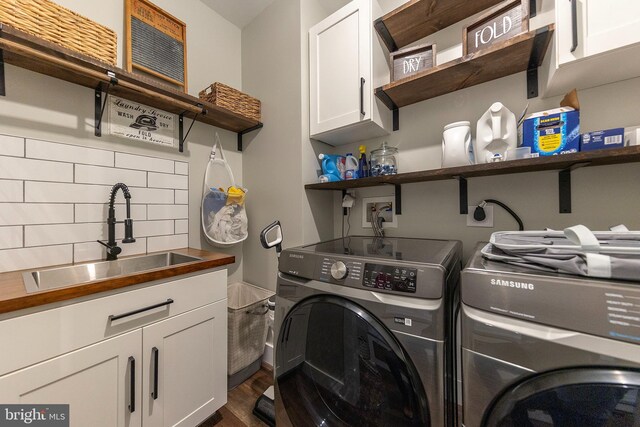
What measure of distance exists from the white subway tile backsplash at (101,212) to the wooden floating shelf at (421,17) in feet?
5.89

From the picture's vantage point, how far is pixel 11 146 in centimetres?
109

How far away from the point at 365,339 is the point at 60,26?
1.81 metres

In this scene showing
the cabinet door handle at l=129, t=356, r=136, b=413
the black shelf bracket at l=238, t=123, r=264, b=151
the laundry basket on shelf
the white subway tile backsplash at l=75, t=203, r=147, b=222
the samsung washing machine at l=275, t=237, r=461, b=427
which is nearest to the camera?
the samsung washing machine at l=275, t=237, r=461, b=427

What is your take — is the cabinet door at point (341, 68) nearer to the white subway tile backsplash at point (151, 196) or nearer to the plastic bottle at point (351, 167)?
the plastic bottle at point (351, 167)

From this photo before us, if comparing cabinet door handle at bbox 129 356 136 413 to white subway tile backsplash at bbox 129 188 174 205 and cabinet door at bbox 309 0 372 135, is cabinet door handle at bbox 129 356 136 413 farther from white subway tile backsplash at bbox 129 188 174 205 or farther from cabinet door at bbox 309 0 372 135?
cabinet door at bbox 309 0 372 135

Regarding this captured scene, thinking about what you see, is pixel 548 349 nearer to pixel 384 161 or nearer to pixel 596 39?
pixel 596 39

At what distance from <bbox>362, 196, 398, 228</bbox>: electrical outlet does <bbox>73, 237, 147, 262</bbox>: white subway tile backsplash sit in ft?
4.81

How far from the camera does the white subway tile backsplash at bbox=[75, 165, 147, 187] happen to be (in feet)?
4.18

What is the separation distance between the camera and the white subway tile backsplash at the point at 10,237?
1062mm

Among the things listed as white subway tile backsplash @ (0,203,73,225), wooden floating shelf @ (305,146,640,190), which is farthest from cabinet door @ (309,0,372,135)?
white subway tile backsplash @ (0,203,73,225)

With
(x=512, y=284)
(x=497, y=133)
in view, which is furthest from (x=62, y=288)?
(x=497, y=133)

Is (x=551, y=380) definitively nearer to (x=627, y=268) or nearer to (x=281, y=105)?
(x=627, y=268)

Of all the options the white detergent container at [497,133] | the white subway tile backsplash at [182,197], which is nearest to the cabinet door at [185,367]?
the white subway tile backsplash at [182,197]

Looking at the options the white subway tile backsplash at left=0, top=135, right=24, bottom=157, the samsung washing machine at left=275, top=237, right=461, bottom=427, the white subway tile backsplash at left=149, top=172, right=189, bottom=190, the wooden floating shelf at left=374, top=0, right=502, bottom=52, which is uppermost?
the wooden floating shelf at left=374, top=0, right=502, bottom=52
